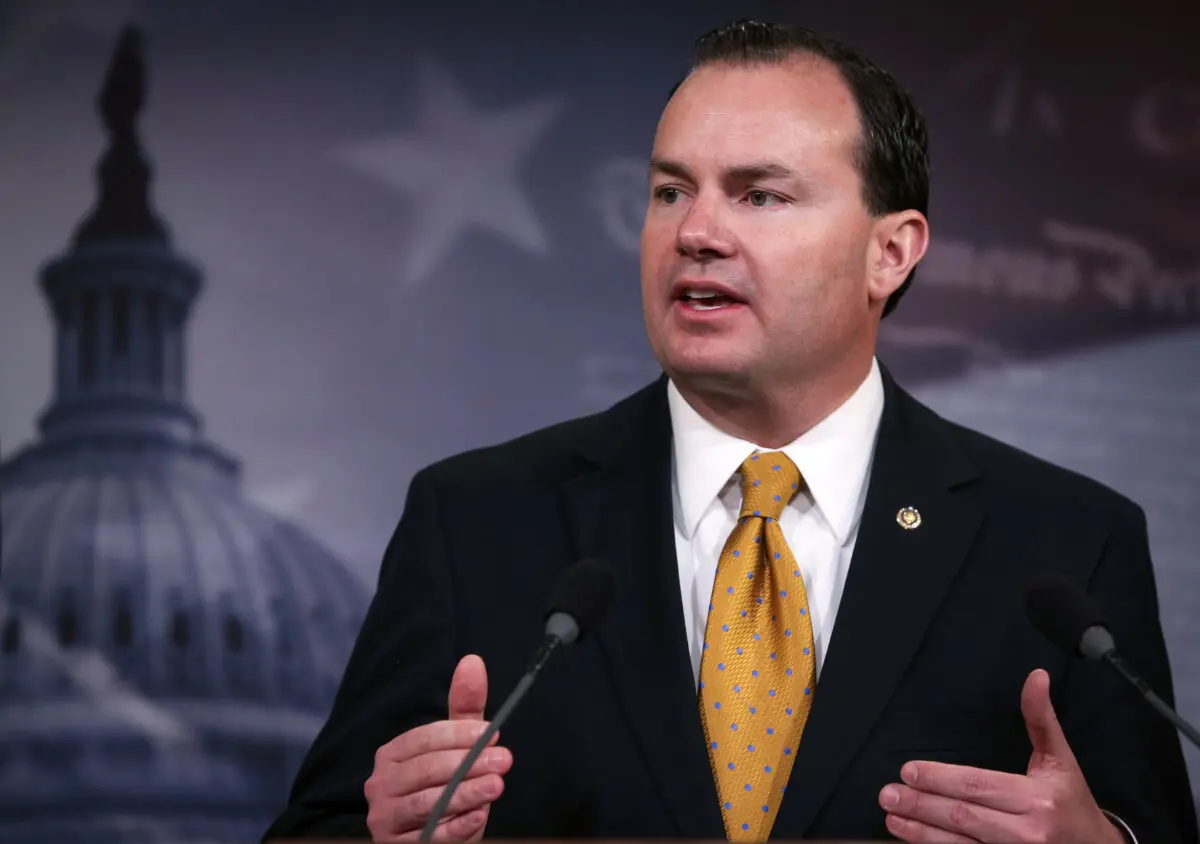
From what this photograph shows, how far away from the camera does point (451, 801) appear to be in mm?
1616

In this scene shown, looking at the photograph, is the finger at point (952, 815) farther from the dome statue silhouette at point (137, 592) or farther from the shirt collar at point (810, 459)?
the dome statue silhouette at point (137, 592)

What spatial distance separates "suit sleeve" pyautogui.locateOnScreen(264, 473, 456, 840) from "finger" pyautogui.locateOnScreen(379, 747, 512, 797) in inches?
12.1

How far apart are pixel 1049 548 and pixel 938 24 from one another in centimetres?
149

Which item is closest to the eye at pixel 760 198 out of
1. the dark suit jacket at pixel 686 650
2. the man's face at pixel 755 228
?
the man's face at pixel 755 228

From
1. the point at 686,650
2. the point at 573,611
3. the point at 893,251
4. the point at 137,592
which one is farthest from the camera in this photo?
the point at 137,592

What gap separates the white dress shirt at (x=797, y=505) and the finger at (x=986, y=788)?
1.12ft

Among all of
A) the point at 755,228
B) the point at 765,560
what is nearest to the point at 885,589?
the point at 765,560

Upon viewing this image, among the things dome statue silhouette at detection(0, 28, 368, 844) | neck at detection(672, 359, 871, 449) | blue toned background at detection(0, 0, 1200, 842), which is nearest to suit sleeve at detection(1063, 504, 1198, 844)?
neck at detection(672, 359, 871, 449)

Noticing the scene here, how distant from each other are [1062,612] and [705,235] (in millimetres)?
719

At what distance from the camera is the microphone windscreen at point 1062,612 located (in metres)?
1.62

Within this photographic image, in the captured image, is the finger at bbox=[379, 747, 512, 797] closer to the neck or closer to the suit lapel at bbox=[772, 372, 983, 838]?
the suit lapel at bbox=[772, 372, 983, 838]

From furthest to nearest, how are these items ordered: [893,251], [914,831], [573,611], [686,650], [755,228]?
[893,251] → [755,228] → [686,650] → [914,831] → [573,611]

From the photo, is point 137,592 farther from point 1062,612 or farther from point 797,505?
point 1062,612

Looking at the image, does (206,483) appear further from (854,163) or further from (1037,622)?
(1037,622)
